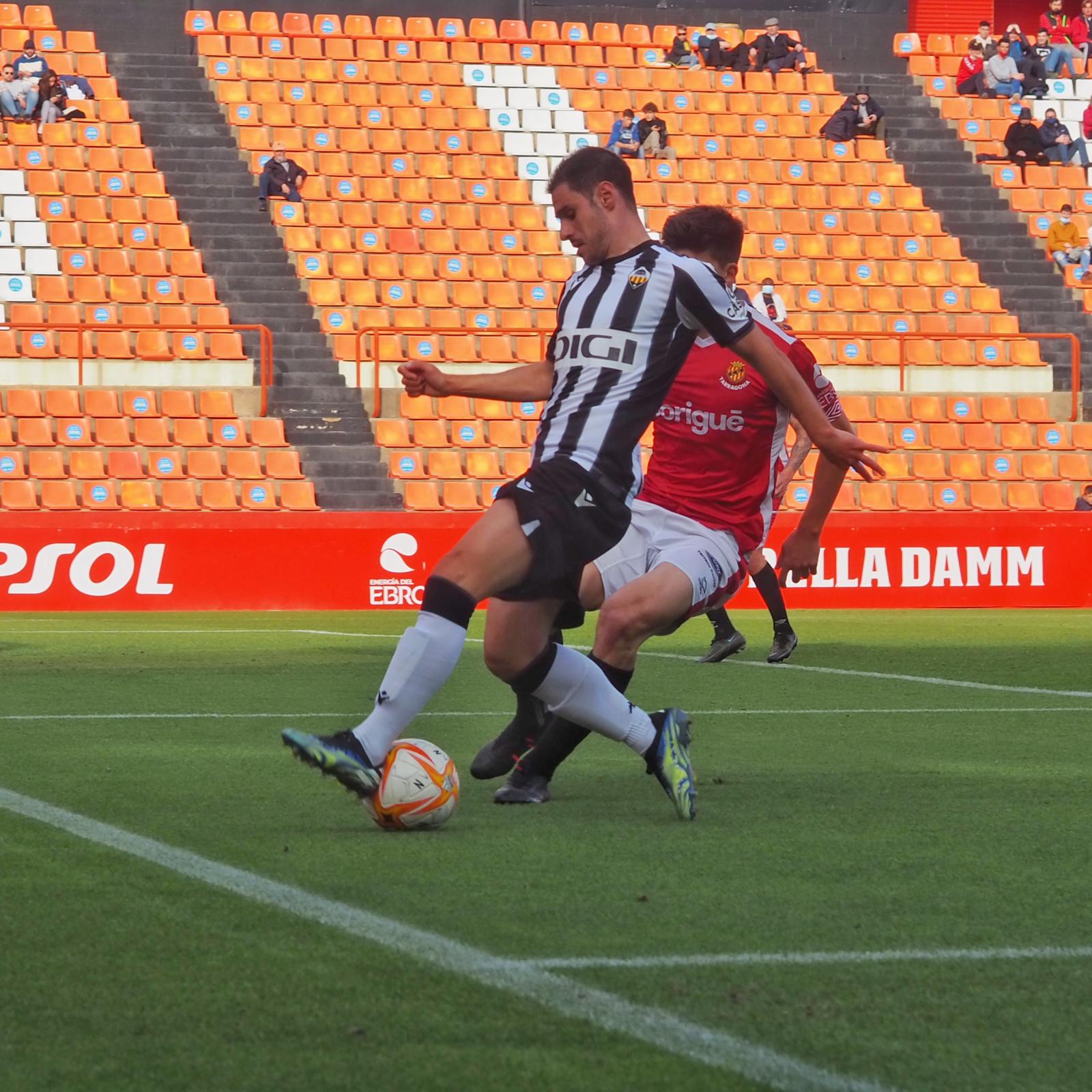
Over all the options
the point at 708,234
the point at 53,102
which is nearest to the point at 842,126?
the point at 53,102

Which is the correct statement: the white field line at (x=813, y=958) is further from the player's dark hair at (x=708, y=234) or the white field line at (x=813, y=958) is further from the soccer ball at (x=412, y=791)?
the player's dark hair at (x=708, y=234)

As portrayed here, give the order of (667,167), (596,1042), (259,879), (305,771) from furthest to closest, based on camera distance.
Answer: (667,167) → (305,771) → (259,879) → (596,1042)

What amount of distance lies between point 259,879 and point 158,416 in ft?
52.8

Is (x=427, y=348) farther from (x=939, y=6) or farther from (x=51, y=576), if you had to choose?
(x=939, y=6)

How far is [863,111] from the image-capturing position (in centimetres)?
2703

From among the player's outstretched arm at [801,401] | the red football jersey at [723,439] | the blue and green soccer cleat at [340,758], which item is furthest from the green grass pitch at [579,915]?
the player's outstretched arm at [801,401]

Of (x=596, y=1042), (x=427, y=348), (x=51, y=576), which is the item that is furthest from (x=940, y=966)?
(x=427, y=348)

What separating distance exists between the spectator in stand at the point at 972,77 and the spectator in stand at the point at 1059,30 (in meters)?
1.44

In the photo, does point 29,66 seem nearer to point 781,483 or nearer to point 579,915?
point 781,483

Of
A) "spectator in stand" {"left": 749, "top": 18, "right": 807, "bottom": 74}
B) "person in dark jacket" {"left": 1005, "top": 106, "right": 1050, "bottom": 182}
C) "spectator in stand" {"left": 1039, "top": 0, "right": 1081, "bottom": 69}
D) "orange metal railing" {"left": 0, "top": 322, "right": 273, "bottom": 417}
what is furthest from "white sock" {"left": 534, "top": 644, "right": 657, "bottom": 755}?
"spectator in stand" {"left": 1039, "top": 0, "right": 1081, "bottom": 69}

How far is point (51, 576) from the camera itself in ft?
57.6

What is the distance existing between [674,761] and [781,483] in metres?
4.09

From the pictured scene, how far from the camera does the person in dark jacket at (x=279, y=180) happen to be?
23797mm

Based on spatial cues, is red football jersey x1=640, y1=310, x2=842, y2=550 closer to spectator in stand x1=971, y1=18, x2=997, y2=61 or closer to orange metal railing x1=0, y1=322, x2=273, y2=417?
orange metal railing x1=0, y1=322, x2=273, y2=417
